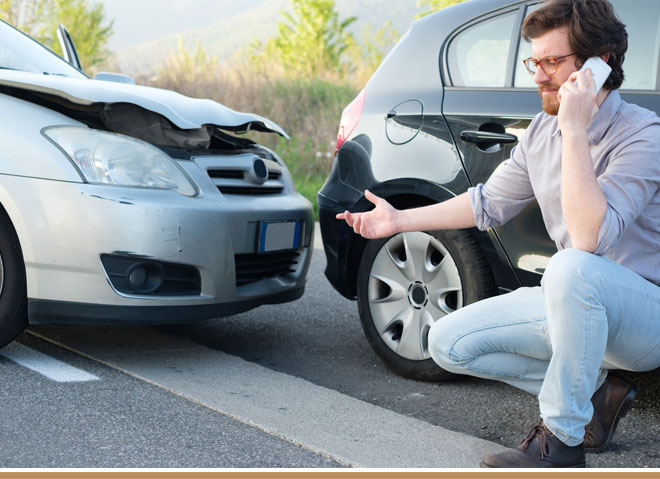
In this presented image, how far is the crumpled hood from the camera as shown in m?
3.64

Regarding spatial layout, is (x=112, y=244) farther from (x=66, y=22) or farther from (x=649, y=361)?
(x=66, y=22)

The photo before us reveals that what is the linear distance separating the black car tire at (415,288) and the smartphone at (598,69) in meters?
1.18

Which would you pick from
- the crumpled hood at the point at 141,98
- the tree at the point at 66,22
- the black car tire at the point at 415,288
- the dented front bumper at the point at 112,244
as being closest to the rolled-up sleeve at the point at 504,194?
the black car tire at the point at 415,288

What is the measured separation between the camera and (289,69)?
18.2m

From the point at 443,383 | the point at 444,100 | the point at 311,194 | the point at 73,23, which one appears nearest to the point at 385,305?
the point at 443,383

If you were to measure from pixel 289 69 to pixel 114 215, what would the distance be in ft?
49.7

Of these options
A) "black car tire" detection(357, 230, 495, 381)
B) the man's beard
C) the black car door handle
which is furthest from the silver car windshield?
the man's beard

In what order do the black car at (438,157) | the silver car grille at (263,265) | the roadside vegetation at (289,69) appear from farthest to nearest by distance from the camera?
the roadside vegetation at (289,69)
the silver car grille at (263,265)
the black car at (438,157)

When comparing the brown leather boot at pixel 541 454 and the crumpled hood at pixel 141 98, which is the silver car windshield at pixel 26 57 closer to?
the crumpled hood at pixel 141 98

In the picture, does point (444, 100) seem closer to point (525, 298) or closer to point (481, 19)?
point (481, 19)

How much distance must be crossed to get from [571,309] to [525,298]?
0.35m

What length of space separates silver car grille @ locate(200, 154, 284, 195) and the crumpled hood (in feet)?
0.64

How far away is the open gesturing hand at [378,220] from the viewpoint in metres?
2.82

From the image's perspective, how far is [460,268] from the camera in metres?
3.48
